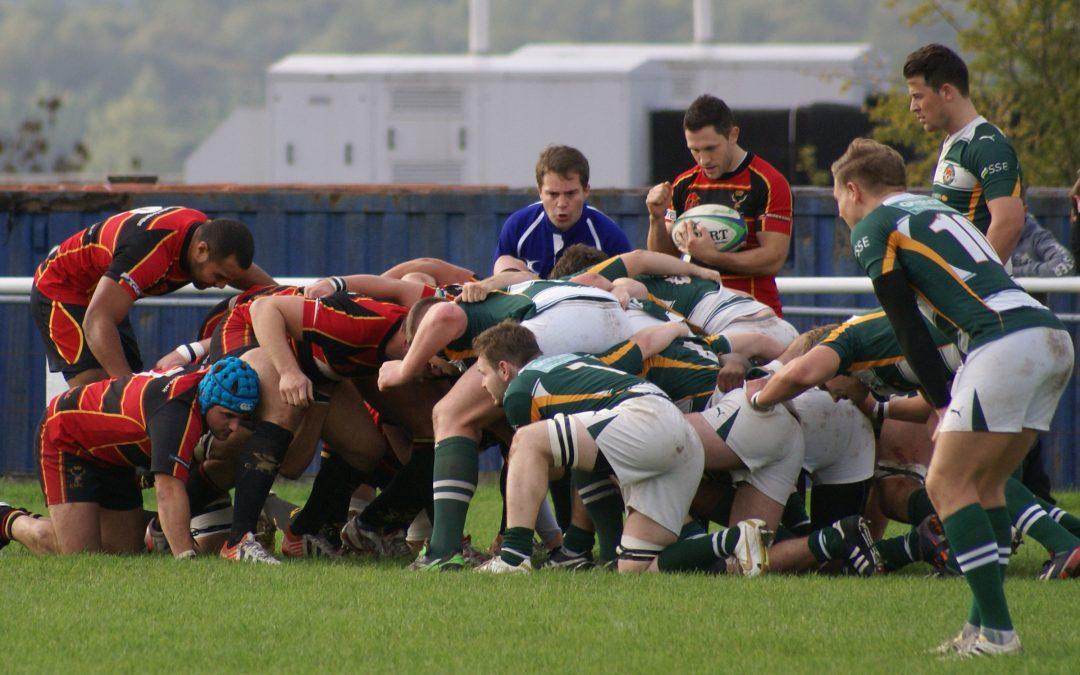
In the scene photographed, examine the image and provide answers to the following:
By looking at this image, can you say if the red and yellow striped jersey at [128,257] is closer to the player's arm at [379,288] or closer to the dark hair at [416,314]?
the player's arm at [379,288]

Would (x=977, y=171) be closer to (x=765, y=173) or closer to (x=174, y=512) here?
(x=765, y=173)

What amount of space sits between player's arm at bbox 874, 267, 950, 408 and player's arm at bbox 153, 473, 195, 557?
343 cm

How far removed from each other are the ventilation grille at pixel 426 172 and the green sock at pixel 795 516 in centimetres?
2277

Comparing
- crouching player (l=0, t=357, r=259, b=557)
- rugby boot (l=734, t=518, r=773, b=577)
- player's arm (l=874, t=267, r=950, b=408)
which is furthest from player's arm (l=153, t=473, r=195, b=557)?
player's arm (l=874, t=267, r=950, b=408)

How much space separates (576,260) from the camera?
8.03 m

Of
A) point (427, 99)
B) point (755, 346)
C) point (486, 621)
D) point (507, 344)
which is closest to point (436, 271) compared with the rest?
point (507, 344)

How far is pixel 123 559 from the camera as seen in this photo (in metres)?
7.39

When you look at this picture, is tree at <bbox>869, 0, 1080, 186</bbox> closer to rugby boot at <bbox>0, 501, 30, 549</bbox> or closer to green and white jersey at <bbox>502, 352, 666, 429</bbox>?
green and white jersey at <bbox>502, 352, 666, 429</bbox>

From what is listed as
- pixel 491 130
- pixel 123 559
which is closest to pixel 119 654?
pixel 123 559

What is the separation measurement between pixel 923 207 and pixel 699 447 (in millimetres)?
1808

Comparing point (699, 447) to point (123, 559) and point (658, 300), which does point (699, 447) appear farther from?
point (123, 559)

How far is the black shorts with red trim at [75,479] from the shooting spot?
25.3 feet

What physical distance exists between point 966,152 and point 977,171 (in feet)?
0.33

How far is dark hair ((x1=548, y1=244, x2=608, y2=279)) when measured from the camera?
8.02 m
